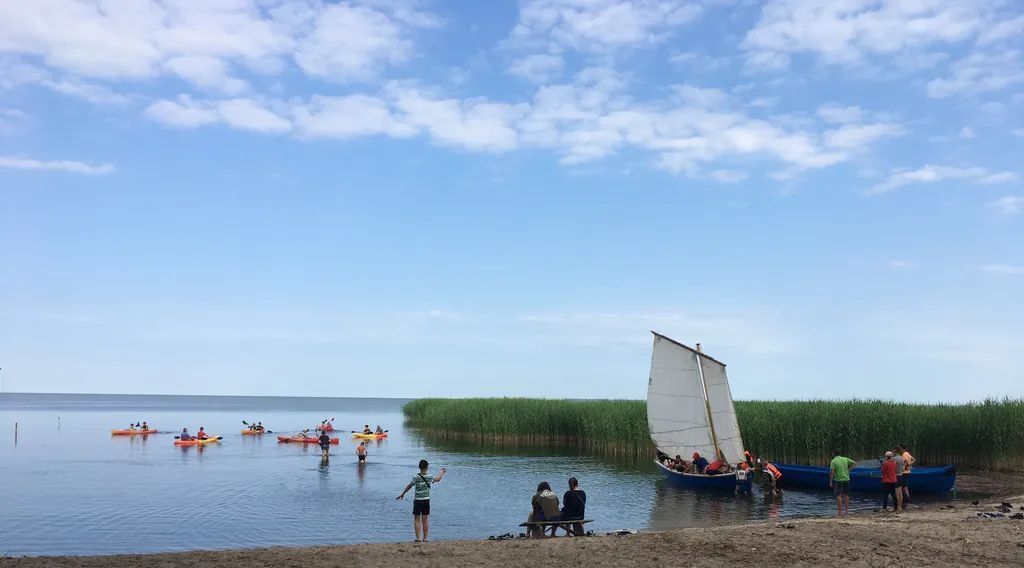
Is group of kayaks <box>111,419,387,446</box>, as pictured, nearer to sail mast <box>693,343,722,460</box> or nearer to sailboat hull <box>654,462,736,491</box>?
sailboat hull <box>654,462,736,491</box>

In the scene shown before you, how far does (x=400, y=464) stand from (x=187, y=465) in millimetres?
11300

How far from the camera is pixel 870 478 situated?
30.4 meters

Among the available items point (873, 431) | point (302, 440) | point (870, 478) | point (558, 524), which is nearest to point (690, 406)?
point (870, 478)

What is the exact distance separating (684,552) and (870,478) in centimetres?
1951

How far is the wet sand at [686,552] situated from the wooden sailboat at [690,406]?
53.1 ft

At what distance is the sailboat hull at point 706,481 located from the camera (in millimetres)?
31109

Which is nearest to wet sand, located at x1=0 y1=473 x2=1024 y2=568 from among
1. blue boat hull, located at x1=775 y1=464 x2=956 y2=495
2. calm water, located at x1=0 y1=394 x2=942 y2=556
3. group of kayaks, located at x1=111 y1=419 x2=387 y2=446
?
calm water, located at x1=0 y1=394 x2=942 y2=556

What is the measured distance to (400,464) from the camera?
43.1m

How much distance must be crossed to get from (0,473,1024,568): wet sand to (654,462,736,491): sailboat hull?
14.2m

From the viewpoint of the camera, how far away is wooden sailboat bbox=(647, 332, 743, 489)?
109ft

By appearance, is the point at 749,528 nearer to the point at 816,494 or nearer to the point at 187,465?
the point at 816,494

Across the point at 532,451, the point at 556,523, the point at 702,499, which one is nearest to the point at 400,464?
the point at 532,451

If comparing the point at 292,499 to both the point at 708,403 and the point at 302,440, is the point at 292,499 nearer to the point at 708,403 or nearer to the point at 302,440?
the point at 708,403

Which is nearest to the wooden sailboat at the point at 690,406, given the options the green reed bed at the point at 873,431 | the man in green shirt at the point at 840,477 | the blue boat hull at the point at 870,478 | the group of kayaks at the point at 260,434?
the blue boat hull at the point at 870,478
